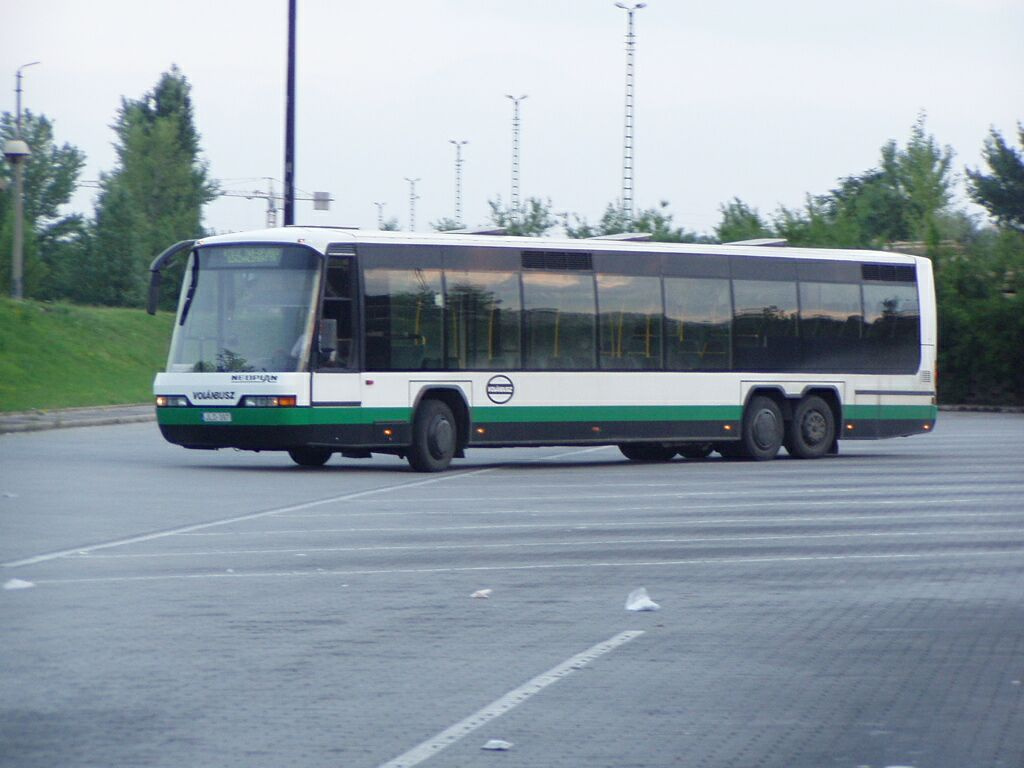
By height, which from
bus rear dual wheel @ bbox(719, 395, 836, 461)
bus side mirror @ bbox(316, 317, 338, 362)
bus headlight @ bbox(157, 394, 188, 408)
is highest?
bus side mirror @ bbox(316, 317, 338, 362)

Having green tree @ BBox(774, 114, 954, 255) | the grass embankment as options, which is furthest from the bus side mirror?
green tree @ BBox(774, 114, 954, 255)

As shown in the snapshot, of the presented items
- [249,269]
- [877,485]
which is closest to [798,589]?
[877,485]

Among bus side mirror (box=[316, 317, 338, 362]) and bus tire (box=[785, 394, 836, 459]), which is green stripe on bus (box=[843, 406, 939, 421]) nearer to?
bus tire (box=[785, 394, 836, 459])

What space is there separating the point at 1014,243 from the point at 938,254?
7.40 feet

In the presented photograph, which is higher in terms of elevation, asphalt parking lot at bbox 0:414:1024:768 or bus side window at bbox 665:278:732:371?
bus side window at bbox 665:278:732:371

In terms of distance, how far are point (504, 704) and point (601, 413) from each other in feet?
59.0

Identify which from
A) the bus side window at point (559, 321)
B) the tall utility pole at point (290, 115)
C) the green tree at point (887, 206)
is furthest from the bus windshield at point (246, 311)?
the green tree at point (887, 206)

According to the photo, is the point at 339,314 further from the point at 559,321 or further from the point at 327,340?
the point at 559,321

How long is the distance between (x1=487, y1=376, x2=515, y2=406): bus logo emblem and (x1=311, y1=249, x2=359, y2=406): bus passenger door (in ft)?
6.87

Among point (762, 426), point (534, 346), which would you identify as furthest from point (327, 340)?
point (762, 426)

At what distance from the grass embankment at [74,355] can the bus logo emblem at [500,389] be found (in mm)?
16134

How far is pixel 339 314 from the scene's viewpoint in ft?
76.4

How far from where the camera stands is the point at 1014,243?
54812 mm

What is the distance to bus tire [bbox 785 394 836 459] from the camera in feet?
91.9
